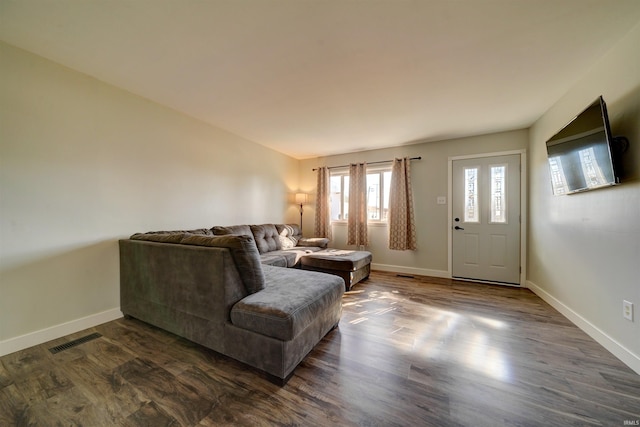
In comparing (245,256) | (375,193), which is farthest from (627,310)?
(375,193)

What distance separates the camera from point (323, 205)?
16.1ft

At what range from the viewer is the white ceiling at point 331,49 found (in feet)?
4.90

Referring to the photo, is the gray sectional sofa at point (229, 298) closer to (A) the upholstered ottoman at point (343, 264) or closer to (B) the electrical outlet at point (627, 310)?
(A) the upholstered ottoman at point (343, 264)

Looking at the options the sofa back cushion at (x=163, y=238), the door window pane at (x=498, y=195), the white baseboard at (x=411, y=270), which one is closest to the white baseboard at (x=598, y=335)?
the door window pane at (x=498, y=195)

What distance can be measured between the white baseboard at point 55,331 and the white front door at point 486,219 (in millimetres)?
4736

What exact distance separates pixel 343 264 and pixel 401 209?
65.3 inches

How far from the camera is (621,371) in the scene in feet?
5.21

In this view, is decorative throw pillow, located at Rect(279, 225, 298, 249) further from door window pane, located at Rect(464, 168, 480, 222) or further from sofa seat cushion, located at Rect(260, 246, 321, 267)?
door window pane, located at Rect(464, 168, 480, 222)

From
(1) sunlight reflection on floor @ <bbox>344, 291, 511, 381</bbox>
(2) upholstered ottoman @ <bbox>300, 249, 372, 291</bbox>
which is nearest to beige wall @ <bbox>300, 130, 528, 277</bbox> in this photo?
(2) upholstered ottoman @ <bbox>300, 249, 372, 291</bbox>

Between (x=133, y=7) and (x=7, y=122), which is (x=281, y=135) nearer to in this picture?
(x=133, y=7)

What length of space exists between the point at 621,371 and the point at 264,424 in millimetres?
2416

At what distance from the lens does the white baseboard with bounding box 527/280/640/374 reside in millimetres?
1617

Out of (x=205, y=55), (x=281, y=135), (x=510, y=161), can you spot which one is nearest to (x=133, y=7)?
(x=205, y=55)

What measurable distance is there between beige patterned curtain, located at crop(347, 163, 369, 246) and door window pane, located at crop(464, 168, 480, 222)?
5.58 feet
